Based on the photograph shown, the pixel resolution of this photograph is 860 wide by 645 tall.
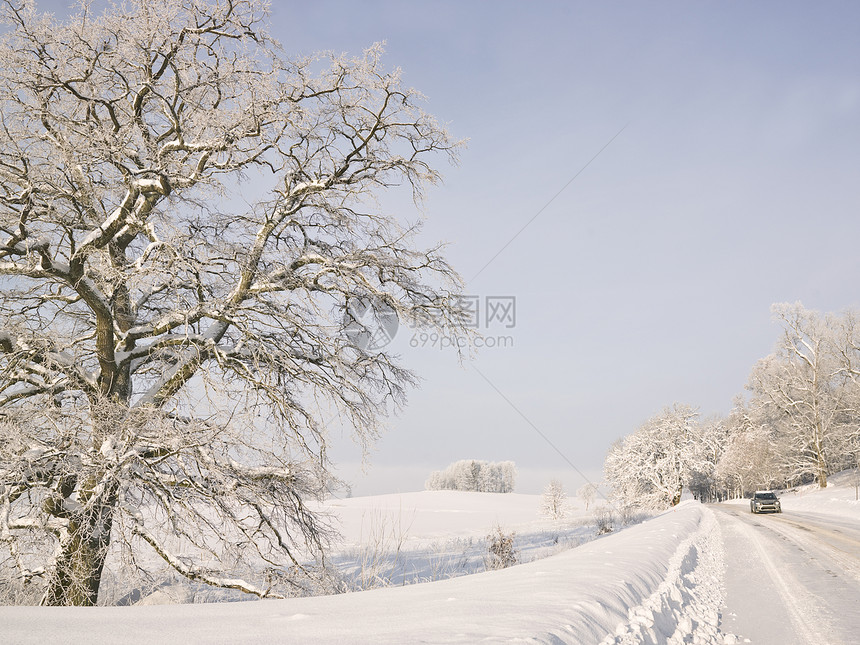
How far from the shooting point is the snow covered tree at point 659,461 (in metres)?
40.2

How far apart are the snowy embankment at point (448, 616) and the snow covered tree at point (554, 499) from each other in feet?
133

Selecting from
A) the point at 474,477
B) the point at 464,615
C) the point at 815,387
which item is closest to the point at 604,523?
the point at 464,615

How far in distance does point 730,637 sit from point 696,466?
1566 inches

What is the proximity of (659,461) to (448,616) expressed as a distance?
42767 mm

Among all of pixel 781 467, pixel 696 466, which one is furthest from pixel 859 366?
pixel 696 466

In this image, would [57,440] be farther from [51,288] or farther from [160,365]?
[51,288]

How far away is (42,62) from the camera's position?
6.80m

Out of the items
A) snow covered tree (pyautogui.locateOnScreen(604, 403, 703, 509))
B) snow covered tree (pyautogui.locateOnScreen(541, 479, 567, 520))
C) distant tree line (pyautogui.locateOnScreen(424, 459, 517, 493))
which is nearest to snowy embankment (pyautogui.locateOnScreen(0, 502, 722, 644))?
snow covered tree (pyautogui.locateOnScreen(604, 403, 703, 509))

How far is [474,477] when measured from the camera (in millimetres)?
135750

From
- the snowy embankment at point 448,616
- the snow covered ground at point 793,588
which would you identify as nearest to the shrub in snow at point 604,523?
the snow covered ground at point 793,588

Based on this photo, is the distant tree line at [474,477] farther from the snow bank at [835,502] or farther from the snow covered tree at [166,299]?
the snow covered tree at [166,299]

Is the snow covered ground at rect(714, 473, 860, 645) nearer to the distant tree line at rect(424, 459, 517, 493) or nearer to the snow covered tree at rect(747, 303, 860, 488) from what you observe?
the snow covered tree at rect(747, 303, 860, 488)

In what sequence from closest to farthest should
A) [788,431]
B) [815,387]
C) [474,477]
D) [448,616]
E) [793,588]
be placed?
[448,616] → [793,588] → [815,387] → [788,431] → [474,477]

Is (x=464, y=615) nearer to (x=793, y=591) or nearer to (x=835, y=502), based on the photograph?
(x=793, y=591)
